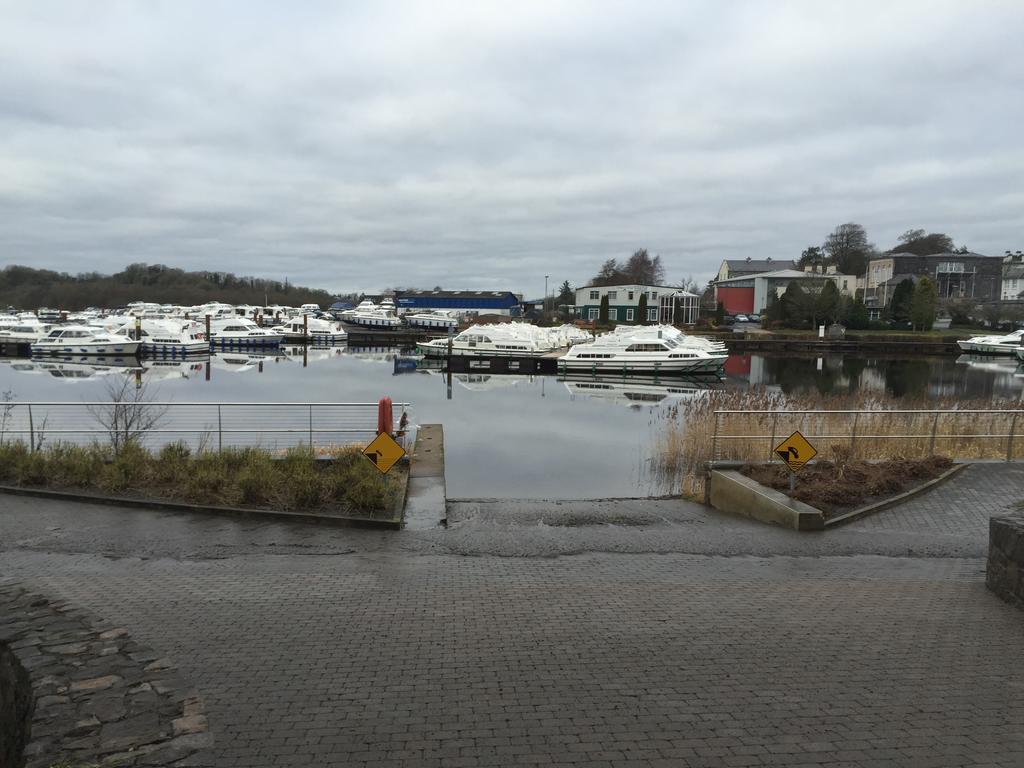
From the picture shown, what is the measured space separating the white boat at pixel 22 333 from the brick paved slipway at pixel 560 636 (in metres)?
72.1

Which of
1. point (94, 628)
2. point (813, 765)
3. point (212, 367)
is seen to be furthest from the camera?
point (212, 367)

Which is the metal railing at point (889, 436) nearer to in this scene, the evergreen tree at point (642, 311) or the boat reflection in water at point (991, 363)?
the boat reflection in water at point (991, 363)

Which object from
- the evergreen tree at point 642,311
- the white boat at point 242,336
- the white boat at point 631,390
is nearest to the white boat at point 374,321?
the white boat at point 242,336

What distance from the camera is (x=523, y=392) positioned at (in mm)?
47312

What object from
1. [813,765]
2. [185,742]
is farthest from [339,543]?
[813,765]

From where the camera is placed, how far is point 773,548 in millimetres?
10875

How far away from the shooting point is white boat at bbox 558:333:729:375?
57.9m

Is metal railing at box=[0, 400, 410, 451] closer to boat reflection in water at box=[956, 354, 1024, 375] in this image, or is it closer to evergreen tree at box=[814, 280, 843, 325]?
boat reflection in water at box=[956, 354, 1024, 375]

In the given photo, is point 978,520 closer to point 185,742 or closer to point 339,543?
point 339,543

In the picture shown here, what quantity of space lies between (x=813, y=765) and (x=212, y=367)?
209ft

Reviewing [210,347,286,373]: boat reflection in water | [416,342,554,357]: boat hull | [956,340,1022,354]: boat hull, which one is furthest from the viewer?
[956,340,1022,354]: boat hull

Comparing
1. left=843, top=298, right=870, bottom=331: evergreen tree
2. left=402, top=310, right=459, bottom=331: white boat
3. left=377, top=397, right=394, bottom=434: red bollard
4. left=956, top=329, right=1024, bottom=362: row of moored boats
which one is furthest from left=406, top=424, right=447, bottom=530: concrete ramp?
A: left=843, top=298, right=870, bottom=331: evergreen tree

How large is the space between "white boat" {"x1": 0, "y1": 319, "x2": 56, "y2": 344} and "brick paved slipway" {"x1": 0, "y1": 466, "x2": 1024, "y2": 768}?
Result: 236 ft

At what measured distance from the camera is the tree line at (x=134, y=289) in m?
143
